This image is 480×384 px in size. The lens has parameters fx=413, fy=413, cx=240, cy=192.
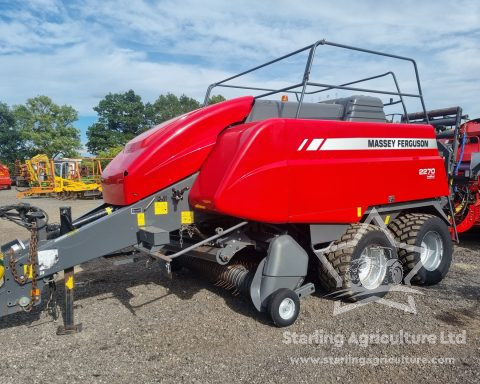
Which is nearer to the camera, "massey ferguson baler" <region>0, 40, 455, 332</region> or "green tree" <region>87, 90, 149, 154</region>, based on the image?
"massey ferguson baler" <region>0, 40, 455, 332</region>

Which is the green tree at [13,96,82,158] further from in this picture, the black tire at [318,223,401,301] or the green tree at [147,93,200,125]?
the black tire at [318,223,401,301]

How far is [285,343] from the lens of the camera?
342cm

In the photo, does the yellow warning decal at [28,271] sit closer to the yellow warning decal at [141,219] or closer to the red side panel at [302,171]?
the yellow warning decal at [141,219]

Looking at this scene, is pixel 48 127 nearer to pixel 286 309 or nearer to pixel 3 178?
pixel 3 178

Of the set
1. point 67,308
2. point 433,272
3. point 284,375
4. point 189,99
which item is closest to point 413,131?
point 433,272

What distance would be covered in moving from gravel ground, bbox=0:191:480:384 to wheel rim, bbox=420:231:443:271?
30 cm

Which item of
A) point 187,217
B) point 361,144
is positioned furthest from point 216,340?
point 361,144

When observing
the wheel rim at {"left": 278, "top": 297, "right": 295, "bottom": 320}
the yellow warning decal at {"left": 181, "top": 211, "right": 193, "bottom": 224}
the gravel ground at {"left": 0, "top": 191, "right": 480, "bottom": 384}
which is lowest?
the gravel ground at {"left": 0, "top": 191, "right": 480, "bottom": 384}

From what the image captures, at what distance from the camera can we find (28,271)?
10.8ft

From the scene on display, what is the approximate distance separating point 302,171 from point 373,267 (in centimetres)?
154

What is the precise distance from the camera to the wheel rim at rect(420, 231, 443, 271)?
5030mm

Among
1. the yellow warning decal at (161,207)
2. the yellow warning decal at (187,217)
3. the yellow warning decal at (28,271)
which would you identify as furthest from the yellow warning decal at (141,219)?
the yellow warning decal at (28,271)

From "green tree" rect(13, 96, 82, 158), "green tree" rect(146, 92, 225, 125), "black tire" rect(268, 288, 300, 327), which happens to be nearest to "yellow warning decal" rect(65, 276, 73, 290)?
"black tire" rect(268, 288, 300, 327)

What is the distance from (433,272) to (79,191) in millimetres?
18209
